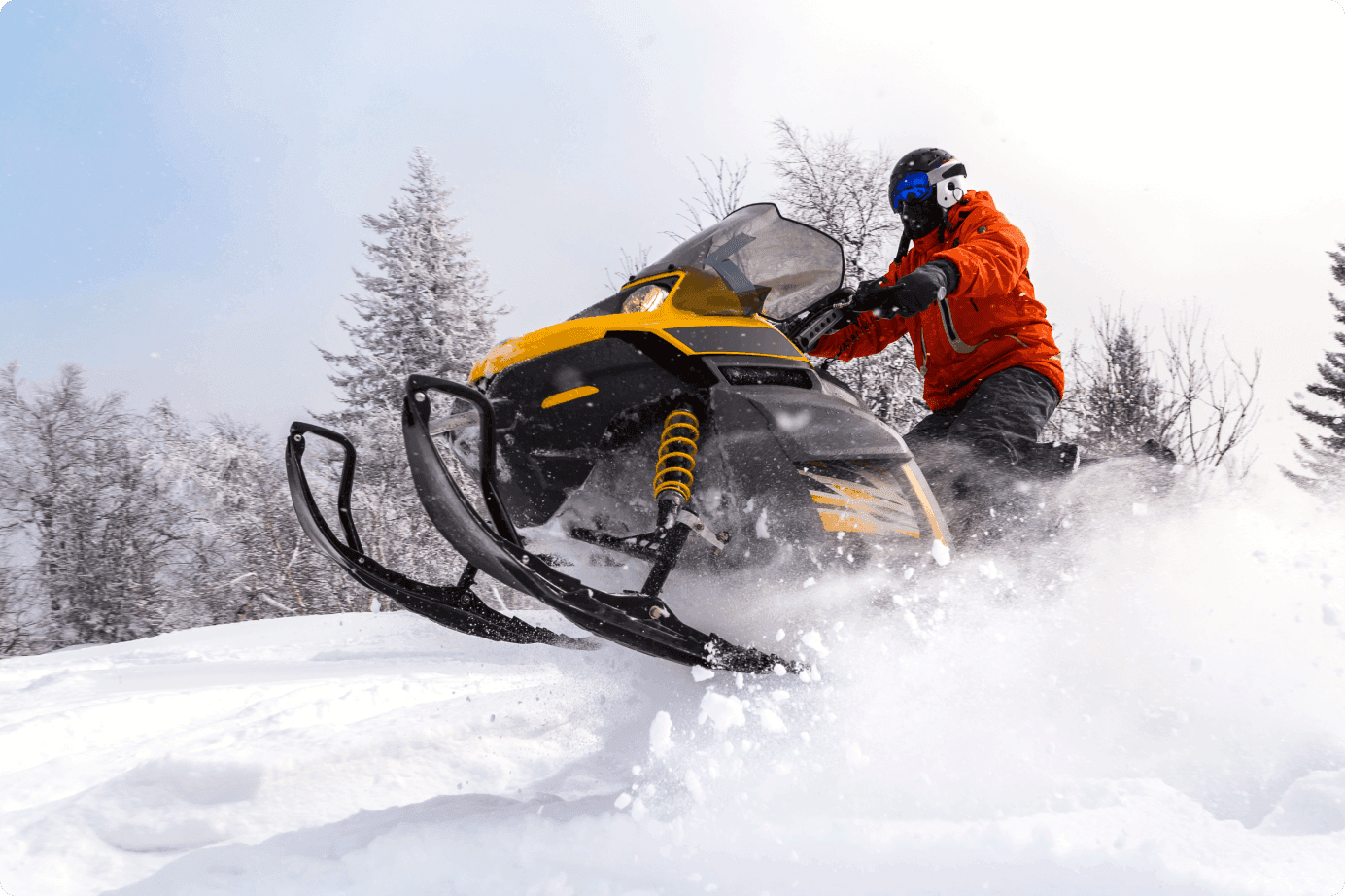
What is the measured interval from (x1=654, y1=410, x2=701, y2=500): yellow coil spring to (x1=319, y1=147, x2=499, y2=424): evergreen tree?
1445cm

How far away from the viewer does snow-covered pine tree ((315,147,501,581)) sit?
14953 millimetres

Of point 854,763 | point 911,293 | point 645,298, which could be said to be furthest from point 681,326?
point 854,763

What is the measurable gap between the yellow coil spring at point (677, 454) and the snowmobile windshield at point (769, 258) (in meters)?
0.47

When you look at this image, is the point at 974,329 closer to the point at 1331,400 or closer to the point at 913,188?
the point at 913,188

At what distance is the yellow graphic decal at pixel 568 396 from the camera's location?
1.91 m

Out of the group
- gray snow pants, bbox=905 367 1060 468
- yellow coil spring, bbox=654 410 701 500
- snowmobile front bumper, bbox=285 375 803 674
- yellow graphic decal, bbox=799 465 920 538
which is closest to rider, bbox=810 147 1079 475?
gray snow pants, bbox=905 367 1060 468

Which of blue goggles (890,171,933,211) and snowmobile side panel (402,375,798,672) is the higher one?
blue goggles (890,171,933,211)

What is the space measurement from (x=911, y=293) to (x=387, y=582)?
1.62 m

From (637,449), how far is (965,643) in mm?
1126

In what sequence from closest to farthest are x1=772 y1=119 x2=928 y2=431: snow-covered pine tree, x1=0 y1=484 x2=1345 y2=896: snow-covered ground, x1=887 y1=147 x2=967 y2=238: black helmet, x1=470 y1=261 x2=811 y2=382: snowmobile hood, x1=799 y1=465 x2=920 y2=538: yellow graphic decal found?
x1=0 y1=484 x2=1345 y2=896: snow-covered ground, x1=470 y1=261 x2=811 y2=382: snowmobile hood, x1=799 y1=465 x2=920 y2=538: yellow graphic decal, x1=887 y1=147 x2=967 y2=238: black helmet, x1=772 y1=119 x2=928 y2=431: snow-covered pine tree

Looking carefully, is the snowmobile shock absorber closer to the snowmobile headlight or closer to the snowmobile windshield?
the snowmobile headlight

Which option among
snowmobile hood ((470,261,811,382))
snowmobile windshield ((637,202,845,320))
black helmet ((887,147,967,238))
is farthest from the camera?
black helmet ((887,147,967,238))

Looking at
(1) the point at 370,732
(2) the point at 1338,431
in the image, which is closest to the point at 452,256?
(1) the point at 370,732

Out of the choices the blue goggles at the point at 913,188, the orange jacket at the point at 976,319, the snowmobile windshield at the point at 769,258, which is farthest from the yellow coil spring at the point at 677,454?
the blue goggles at the point at 913,188
